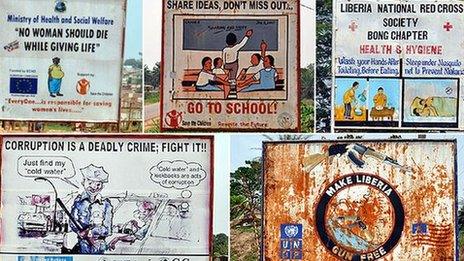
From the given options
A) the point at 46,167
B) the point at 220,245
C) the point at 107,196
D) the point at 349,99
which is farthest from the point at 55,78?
the point at 349,99

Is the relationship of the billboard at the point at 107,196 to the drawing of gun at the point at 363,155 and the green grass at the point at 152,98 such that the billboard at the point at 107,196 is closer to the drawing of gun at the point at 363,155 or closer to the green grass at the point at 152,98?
the green grass at the point at 152,98

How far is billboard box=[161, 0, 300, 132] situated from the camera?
14.0 feet

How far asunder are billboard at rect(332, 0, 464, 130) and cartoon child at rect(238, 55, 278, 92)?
24cm

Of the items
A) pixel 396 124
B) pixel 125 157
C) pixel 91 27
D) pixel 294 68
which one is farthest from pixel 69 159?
pixel 396 124

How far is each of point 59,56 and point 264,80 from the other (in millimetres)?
805

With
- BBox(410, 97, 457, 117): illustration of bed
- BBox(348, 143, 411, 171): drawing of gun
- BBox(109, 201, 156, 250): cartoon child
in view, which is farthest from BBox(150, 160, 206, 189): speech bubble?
BBox(410, 97, 457, 117): illustration of bed

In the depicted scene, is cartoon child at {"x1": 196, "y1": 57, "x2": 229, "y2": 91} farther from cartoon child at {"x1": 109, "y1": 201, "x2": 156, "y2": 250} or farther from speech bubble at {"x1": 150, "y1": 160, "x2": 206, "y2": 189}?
cartoon child at {"x1": 109, "y1": 201, "x2": 156, "y2": 250}

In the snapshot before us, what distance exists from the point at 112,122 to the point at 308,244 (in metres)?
0.91

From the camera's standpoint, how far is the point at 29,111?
430 cm

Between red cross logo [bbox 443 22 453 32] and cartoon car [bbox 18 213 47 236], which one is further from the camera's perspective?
cartoon car [bbox 18 213 47 236]

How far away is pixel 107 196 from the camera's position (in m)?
4.34

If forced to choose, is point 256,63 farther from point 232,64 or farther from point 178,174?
point 178,174

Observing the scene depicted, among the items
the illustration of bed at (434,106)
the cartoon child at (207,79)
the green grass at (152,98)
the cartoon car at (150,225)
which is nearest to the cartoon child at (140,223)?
the cartoon car at (150,225)

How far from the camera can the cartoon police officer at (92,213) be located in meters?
4.33
